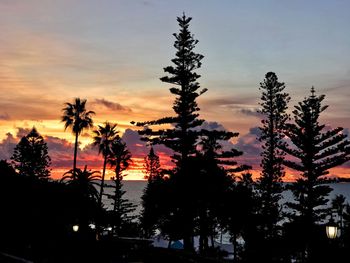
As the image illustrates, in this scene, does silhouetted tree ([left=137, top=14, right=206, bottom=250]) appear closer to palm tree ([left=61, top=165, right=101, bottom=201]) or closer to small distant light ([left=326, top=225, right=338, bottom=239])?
palm tree ([left=61, top=165, right=101, bottom=201])

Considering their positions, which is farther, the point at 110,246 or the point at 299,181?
the point at 299,181

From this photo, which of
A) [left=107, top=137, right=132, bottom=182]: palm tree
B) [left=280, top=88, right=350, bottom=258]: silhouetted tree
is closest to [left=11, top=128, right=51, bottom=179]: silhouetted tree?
[left=107, top=137, right=132, bottom=182]: palm tree

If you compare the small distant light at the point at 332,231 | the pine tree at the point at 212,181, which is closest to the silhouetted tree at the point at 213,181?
the pine tree at the point at 212,181

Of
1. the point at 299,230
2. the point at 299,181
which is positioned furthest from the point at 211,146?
the point at 299,230

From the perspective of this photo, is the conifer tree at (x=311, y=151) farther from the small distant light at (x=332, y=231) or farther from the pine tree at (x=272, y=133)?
the small distant light at (x=332, y=231)

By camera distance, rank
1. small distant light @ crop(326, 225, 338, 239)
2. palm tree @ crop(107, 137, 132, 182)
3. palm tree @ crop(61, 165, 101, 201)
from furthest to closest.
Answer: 1. palm tree @ crop(107, 137, 132, 182)
2. palm tree @ crop(61, 165, 101, 201)
3. small distant light @ crop(326, 225, 338, 239)

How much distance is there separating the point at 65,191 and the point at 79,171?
47.1 ft

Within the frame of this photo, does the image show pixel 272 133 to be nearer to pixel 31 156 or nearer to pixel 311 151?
pixel 311 151

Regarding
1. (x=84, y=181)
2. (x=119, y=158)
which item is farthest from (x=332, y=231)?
(x=119, y=158)

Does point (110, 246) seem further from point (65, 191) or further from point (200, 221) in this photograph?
point (200, 221)

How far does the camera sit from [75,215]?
31.2 metres

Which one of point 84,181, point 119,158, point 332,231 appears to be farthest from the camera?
point 119,158

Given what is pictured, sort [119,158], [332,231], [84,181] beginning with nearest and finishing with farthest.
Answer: [332,231] < [84,181] < [119,158]

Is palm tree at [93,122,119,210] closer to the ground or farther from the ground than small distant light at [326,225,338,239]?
farther from the ground
